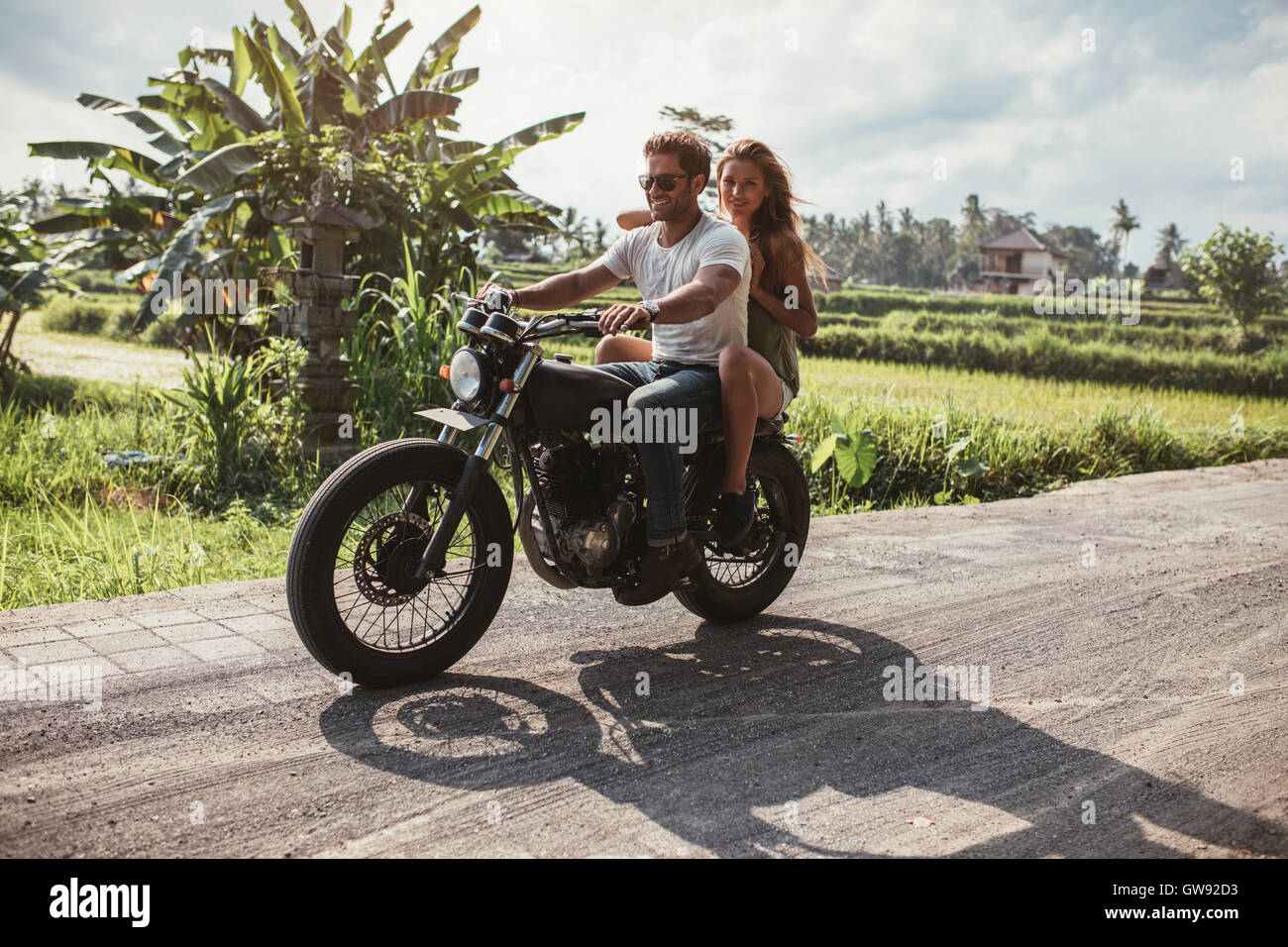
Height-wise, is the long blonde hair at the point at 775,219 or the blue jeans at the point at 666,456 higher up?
the long blonde hair at the point at 775,219

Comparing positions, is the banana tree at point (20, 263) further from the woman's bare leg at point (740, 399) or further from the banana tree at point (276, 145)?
the woman's bare leg at point (740, 399)

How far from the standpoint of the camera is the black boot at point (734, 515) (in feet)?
13.9

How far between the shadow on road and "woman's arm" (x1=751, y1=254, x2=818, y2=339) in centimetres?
140

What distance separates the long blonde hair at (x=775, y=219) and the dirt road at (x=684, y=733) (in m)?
1.55

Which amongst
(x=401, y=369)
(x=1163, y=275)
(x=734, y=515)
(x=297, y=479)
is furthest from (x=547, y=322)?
(x=1163, y=275)

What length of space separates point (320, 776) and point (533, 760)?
60cm

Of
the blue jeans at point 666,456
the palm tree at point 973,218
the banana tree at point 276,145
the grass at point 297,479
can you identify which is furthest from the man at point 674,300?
the palm tree at point 973,218

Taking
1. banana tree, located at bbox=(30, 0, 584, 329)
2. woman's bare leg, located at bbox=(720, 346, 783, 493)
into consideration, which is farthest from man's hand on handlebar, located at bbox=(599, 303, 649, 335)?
banana tree, located at bbox=(30, 0, 584, 329)

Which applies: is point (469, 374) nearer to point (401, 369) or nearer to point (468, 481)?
point (468, 481)

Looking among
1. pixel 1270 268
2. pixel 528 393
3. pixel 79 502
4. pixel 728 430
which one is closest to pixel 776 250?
pixel 728 430

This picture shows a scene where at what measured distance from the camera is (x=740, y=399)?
394cm

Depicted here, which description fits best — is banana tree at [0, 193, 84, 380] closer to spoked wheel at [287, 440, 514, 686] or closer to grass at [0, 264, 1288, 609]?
grass at [0, 264, 1288, 609]
